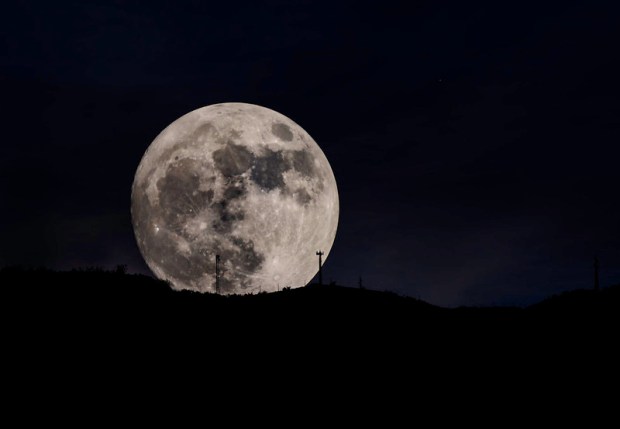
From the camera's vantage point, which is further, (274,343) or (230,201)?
(230,201)

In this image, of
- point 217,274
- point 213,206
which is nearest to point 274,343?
point 217,274

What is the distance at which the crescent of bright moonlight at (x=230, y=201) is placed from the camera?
32.0 metres

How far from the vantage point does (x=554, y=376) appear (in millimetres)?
20562

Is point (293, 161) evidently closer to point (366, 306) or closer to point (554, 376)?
point (366, 306)

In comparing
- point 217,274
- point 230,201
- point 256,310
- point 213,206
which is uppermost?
point 230,201

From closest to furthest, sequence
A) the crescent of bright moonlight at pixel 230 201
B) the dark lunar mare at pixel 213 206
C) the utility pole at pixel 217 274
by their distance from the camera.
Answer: the dark lunar mare at pixel 213 206, the crescent of bright moonlight at pixel 230 201, the utility pole at pixel 217 274

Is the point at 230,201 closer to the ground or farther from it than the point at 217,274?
farther from it

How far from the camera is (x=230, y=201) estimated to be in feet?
104

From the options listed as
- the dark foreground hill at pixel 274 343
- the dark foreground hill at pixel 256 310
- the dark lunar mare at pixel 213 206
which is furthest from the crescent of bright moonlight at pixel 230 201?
the dark foreground hill at pixel 274 343

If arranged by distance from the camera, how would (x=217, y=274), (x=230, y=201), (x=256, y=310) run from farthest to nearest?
(x=217, y=274) < (x=230, y=201) < (x=256, y=310)

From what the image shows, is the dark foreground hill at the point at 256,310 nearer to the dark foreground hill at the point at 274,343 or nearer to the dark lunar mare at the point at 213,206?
the dark foreground hill at the point at 274,343

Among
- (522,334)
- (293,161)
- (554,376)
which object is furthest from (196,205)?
(554,376)

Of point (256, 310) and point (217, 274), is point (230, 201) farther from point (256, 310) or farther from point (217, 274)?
point (256, 310)

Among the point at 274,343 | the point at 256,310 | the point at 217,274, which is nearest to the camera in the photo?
the point at 274,343
